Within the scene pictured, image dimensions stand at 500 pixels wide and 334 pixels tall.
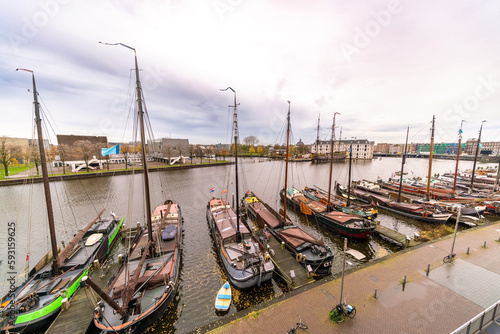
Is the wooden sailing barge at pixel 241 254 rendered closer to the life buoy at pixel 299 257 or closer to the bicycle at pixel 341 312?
the life buoy at pixel 299 257

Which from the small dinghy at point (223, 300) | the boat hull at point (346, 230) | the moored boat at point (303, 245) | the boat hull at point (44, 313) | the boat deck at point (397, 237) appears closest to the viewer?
the boat hull at point (44, 313)

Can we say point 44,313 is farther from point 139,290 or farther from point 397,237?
point 397,237

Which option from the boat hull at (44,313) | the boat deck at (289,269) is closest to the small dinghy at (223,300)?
the boat deck at (289,269)

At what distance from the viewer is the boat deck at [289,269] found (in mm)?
12859

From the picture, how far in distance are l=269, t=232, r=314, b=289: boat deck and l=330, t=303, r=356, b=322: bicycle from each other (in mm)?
3469

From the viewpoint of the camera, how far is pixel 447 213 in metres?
23.4

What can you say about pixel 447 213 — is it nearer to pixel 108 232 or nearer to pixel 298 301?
pixel 298 301

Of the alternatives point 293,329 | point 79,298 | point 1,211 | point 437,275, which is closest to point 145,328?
point 79,298

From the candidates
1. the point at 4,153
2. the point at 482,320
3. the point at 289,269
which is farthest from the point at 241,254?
the point at 4,153

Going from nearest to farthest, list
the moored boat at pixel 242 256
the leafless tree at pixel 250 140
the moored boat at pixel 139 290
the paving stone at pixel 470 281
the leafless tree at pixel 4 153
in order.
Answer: the moored boat at pixel 139 290 → the paving stone at pixel 470 281 → the moored boat at pixel 242 256 → the leafless tree at pixel 4 153 → the leafless tree at pixel 250 140

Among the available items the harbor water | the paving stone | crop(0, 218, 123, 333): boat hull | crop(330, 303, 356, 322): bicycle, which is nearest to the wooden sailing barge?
the harbor water

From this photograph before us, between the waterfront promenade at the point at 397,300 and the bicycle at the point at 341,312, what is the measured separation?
0.72 ft

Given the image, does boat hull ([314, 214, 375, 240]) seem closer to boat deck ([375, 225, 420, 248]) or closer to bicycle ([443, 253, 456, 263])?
boat deck ([375, 225, 420, 248])

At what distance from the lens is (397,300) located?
1042 cm
